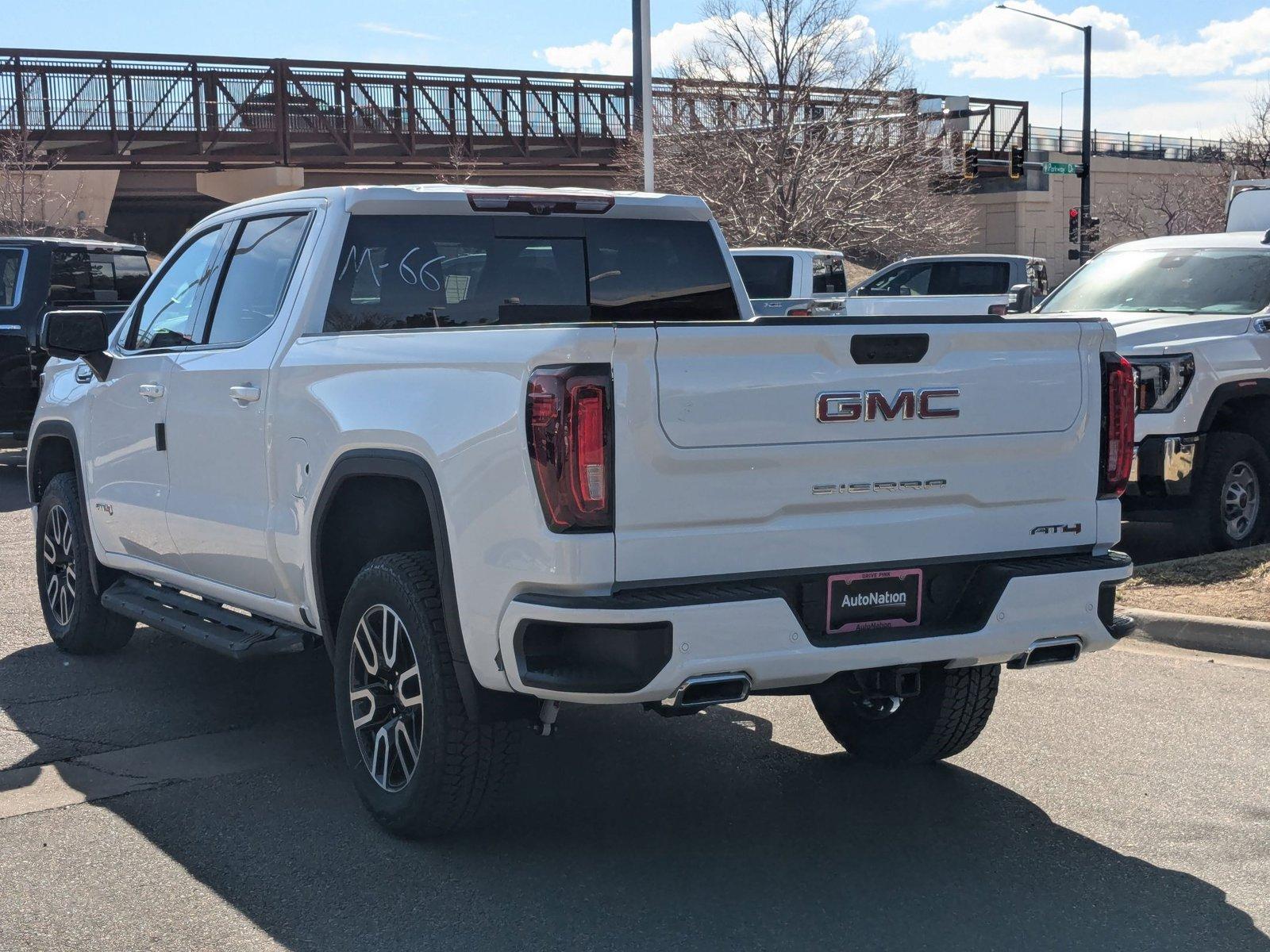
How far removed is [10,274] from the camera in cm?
1442

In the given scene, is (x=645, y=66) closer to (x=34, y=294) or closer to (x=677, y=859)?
(x=34, y=294)

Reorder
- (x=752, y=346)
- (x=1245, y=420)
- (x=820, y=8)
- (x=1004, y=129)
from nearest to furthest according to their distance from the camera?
(x=752, y=346), (x=1245, y=420), (x=820, y=8), (x=1004, y=129)

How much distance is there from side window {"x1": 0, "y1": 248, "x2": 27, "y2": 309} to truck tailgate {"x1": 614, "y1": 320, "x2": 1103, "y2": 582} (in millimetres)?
11920

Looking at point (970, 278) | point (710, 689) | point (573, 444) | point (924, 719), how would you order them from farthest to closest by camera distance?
point (970, 278), point (924, 719), point (710, 689), point (573, 444)

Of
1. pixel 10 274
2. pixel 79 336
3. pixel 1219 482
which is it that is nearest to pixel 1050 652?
pixel 79 336

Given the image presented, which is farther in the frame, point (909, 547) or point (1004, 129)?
point (1004, 129)

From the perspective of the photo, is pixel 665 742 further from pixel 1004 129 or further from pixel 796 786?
pixel 1004 129

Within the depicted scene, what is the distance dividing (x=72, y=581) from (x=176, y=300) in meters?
1.71

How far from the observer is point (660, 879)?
Answer: 4.45m

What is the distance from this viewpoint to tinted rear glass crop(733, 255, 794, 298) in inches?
702

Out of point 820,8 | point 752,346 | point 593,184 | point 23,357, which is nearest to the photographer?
point 752,346

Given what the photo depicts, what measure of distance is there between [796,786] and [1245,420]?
5786 millimetres

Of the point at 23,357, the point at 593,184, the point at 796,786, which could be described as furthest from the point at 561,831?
the point at 593,184

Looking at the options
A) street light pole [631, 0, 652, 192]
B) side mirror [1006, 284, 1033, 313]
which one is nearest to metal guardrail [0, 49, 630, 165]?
street light pole [631, 0, 652, 192]
